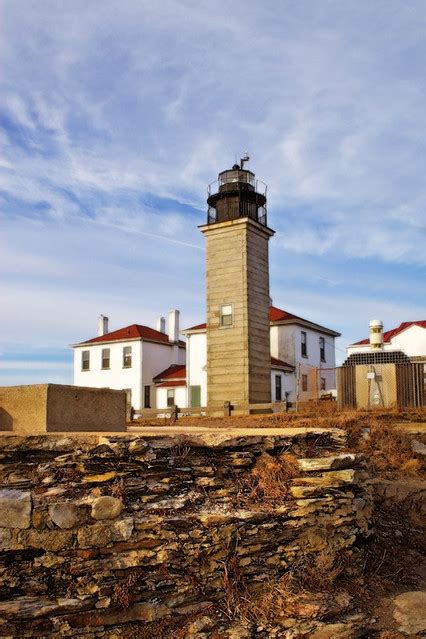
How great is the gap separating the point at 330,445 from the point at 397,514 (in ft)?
7.62

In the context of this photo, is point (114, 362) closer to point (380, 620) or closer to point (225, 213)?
point (225, 213)

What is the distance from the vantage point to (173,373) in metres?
37.4

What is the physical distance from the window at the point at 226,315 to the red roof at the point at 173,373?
8539 mm

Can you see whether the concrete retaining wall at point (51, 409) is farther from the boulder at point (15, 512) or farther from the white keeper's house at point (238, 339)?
the white keeper's house at point (238, 339)

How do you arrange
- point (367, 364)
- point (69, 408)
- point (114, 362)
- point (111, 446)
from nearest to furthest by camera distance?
point (111, 446), point (69, 408), point (367, 364), point (114, 362)

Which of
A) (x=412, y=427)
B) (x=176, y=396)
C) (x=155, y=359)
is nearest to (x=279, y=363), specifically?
(x=176, y=396)

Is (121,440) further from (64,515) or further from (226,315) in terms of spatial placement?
(226,315)

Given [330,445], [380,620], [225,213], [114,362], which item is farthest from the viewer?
[114,362]

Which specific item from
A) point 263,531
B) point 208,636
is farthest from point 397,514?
point 208,636

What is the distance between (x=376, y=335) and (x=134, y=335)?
16.0 m

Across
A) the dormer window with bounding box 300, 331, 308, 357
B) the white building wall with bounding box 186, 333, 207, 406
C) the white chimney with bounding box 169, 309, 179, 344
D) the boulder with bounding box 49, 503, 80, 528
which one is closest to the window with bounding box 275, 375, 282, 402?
the dormer window with bounding box 300, 331, 308, 357

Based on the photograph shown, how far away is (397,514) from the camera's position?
1021 centimetres

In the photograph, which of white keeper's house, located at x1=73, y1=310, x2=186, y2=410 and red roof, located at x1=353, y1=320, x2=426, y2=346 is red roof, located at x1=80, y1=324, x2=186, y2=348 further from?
red roof, located at x1=353, y1=320, x2=426, y2=346

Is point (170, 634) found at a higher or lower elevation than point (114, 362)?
lower
